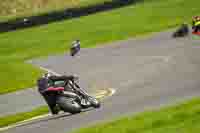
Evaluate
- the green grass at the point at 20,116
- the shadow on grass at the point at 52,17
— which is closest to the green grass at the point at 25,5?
the shadow on grass at the point at 52,17

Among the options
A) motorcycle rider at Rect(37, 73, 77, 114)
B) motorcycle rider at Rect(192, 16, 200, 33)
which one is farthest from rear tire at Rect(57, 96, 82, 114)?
motorcycle rider at Rect(192, 16, 200, 33)

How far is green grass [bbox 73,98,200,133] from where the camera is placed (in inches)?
403

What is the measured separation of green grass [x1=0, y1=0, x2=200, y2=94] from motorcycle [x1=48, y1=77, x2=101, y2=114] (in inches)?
468

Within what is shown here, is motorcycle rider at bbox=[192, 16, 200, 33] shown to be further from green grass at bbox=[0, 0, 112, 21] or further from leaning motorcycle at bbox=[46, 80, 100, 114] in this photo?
green grass at bbox=[0, 0, 112, 21]

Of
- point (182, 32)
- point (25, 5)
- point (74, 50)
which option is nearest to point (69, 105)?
point (74, 50)

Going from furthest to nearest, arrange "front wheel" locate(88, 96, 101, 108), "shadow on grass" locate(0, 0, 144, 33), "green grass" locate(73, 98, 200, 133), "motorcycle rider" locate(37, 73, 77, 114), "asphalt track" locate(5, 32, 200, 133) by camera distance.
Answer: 1. "shadow on grass" locate(0, 0, 144, 33)
2. "front wheel" locate(88, 96, 101, 108)
3. "motorcycle rider" locate(37, 73, 77, 114)
4. "asphalt track" locate(5, 32, 200, 133)
5. "green grass" locate(73, 98, 200, 133)

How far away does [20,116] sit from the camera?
16344mm

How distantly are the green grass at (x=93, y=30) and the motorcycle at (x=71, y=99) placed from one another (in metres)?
11.9

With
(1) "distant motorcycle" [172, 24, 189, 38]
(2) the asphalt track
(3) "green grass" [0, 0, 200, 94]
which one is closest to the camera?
(2) the asphalt track

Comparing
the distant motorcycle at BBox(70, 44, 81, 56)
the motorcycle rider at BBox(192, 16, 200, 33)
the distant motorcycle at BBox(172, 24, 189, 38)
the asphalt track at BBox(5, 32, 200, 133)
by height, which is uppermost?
the motorcycle rider at BBox(192, 16, 200, 33)

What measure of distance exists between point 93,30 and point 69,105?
21261 millimetres

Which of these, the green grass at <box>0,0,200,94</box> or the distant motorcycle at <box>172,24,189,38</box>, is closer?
A: the distant motorcycle at <box>172,24,189,38</box>

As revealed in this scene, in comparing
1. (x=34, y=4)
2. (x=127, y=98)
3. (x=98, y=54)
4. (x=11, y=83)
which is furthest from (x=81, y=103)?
(x=34, y=4)

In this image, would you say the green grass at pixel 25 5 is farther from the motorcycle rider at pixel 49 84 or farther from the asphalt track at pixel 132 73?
the motorcycle rider at pixel 49 84
